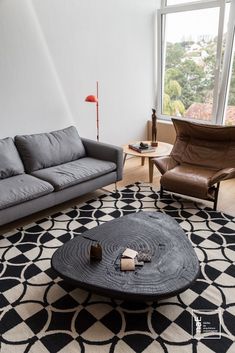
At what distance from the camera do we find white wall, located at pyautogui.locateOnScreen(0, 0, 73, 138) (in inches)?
124

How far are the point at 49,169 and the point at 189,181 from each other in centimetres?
152

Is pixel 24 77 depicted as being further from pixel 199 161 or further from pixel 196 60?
pixel 196 60

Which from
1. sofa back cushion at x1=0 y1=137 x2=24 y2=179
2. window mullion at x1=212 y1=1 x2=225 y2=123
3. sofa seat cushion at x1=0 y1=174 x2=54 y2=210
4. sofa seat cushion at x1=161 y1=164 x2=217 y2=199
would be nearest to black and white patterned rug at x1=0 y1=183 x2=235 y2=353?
sofa seat cushion at x1=0 y1=174 x2=54 y2=210

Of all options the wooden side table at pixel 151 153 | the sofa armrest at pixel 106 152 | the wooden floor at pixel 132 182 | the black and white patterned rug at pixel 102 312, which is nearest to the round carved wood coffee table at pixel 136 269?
the black and white patterned rug at pixel 102 312

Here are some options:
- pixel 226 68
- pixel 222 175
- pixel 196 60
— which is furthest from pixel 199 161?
pixel 196 60

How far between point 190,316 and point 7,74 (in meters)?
2.91

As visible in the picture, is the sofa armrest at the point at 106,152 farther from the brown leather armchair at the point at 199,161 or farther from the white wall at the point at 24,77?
the white wall at the point at 24,77

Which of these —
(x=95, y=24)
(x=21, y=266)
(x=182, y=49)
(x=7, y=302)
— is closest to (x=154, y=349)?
(x=7, y=302)

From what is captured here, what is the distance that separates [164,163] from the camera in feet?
11.4

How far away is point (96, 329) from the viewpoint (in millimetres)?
1791

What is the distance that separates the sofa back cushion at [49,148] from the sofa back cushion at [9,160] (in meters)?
0.08

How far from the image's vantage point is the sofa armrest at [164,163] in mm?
3439

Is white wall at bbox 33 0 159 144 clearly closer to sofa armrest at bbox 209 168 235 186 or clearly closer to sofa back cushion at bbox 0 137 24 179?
sofa back cushion at bbox 0 137 24 179

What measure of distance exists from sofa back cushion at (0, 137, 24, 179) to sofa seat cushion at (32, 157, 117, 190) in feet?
0.61
